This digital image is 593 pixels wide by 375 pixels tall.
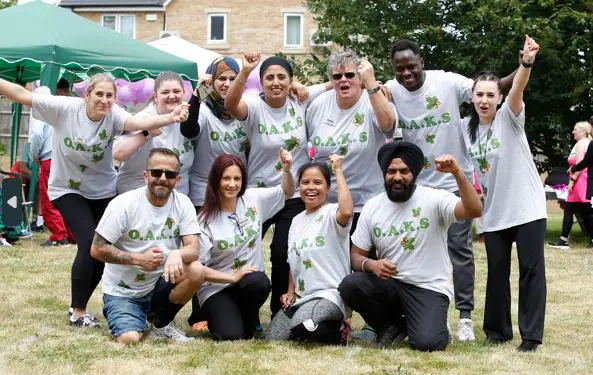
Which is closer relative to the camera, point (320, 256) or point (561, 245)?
point (320, 256)

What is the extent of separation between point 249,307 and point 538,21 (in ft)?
32.3

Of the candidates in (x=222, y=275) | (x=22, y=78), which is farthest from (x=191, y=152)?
(x=22, y=78)

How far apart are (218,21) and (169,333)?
2899cm

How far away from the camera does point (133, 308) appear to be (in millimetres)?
5395

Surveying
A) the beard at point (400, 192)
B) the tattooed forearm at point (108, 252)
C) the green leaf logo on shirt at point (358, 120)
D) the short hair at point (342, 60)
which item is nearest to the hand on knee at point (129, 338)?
the tattooed forearm at point (108, 252)

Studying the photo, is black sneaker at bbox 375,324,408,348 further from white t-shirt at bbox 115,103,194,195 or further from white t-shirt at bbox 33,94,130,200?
white t-shirt at bbox 33,94,130,200

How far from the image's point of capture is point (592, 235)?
1253 centimetres

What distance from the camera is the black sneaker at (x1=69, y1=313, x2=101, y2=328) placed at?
5.74 m

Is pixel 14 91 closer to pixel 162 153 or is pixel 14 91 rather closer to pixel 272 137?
pixel 162 153

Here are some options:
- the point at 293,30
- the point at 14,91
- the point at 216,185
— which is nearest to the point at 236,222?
the point at 216,185

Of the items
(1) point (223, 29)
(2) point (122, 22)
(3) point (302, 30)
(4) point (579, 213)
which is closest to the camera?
(4) point (579, 213)

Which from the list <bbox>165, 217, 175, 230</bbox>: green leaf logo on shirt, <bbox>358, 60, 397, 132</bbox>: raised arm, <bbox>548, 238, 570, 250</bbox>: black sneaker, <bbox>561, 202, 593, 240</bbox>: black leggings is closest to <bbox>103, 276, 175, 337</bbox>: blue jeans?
<bbox>165, 217, 175, 230</bbox>: green leaf logo on shirt

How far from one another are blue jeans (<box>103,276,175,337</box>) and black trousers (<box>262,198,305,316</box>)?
76 cm

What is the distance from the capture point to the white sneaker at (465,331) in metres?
5.62
